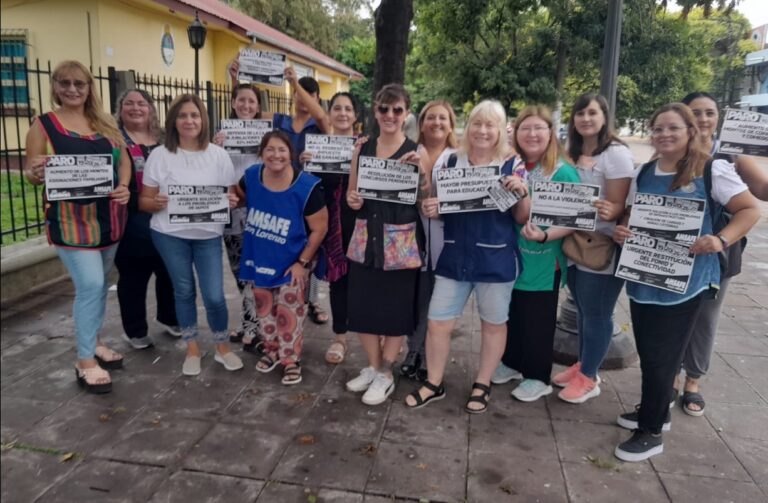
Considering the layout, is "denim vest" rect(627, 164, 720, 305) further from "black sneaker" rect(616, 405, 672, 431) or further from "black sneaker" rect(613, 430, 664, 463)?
"black sneaker" rect(616, 405, 672, 431)

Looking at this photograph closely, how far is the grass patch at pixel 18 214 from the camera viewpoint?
6219mm

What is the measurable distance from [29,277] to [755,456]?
21.2ft

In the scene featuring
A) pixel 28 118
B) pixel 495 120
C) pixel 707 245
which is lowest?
pixel 707 245

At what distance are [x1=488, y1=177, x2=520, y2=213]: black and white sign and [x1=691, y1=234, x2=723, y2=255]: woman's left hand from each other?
0.97 meters

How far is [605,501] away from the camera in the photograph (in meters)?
2.98

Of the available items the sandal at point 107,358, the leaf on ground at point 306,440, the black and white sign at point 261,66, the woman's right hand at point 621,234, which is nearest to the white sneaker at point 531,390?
the woman's right hand at point 621,234

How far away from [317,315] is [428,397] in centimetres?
181

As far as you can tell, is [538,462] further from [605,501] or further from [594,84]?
[594,84]

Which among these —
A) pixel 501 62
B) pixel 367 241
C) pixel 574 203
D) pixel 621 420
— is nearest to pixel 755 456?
pixel 621 420

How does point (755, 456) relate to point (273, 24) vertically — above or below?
below

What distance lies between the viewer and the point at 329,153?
164 inches

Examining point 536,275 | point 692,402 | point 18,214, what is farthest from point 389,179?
point 18,214

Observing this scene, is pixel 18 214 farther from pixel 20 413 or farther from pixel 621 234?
pixel 621 234

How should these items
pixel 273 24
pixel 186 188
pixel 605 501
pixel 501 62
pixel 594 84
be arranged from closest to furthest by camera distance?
1. pixel 605 501
2. pixel 186 188
3. pixel 594 84
4. pixel 501 62
5. pixel 273 24
